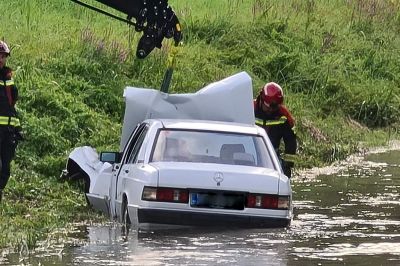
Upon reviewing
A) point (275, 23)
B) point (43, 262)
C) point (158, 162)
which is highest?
point (275, 23)

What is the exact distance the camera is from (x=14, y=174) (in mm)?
16406

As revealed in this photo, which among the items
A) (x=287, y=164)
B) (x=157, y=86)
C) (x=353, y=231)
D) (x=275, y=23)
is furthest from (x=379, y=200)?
(x=275, y=23)

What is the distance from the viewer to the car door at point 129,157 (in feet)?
44.3

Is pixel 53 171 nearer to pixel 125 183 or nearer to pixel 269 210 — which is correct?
pixel 125 183

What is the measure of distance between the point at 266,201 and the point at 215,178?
0.60m

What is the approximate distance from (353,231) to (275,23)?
1733 centimetres

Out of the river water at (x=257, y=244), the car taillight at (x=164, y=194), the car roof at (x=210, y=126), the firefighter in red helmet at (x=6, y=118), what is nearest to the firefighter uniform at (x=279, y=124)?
the river water at (x=257, y=244)

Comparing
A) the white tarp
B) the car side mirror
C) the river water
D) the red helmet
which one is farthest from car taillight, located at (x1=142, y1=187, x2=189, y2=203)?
the red helmet

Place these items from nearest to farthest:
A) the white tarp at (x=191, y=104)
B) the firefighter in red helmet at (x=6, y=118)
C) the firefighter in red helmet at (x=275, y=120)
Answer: the firefighter in red helmet at (x=6, y=118) → the white tarp at (x=191, y=104) → the firefighter in red helmet at (x=275, y=120)

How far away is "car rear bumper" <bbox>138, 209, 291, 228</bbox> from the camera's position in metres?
12.4

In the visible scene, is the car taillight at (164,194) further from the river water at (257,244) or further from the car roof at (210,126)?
the car roof at (210,126)

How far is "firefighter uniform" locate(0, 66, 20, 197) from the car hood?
2518 mm

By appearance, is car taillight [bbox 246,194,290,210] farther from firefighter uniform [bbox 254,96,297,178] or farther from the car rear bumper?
firefighter uniform [bbox 254,96,297,178]

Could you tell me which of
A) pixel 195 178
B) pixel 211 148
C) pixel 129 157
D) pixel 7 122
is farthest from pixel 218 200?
pixel 7 122
